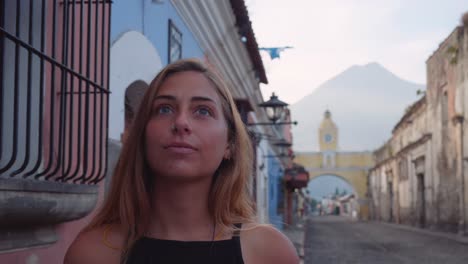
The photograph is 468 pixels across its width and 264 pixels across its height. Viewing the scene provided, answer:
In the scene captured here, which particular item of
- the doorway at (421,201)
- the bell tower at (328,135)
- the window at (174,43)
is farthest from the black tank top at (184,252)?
the bell tower at (328,135)

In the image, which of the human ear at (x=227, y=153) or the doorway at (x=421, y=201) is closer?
the human ear at (x=227, y=153)

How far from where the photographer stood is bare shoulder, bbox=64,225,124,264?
5.51 feet

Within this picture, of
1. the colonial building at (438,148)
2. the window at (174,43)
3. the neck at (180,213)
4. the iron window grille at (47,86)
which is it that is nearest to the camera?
the neck at (180,213)

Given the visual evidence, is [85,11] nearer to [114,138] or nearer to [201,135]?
[114,138]

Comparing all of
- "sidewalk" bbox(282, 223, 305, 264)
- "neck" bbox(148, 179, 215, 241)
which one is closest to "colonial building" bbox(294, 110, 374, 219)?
"sidewalk" bbox(282, 223, 305, 264)

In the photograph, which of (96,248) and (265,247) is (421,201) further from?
(96,248)

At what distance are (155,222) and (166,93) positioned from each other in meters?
0.35

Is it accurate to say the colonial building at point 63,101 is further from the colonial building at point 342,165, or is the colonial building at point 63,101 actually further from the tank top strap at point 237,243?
the colonial building at point 342,165

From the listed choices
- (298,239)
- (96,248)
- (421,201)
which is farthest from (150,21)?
(421,201)

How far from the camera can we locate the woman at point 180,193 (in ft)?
5.56

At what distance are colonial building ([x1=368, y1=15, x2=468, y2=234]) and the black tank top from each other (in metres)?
19.8

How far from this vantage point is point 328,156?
6006 cm

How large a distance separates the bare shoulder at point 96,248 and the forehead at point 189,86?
405 millimetres

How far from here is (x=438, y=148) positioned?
24.4 meters
